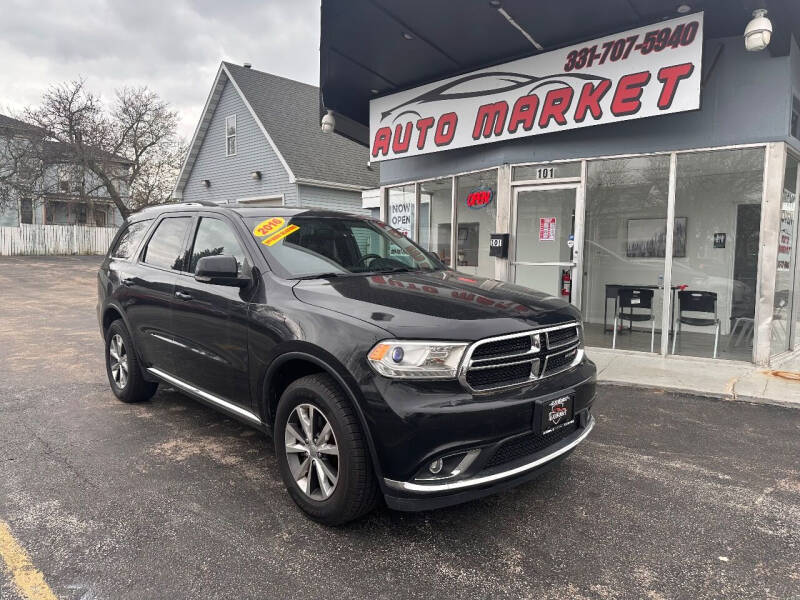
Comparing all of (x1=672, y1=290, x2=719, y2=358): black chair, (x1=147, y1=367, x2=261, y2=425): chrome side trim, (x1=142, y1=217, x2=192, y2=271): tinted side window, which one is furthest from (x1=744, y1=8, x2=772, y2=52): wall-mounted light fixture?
(x1=147, y1=367, x2=261, y2=425): chrome side trim

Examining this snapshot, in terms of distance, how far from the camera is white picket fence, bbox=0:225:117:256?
27.9 m

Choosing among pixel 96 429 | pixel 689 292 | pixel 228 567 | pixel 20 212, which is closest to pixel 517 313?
pixel 228 567

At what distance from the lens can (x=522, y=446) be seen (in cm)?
286

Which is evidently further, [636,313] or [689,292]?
[636,313]

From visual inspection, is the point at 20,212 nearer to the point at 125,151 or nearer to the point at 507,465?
the point at 125,151

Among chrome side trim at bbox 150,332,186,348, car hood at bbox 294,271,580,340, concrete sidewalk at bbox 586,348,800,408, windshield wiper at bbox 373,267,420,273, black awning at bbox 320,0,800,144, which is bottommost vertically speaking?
concrete sidewalk at bbox 586,348,800,408

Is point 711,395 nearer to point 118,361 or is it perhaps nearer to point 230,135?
point 118,361

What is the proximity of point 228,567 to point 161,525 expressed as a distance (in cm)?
62

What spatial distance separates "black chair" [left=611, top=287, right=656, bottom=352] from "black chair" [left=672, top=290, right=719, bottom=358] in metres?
0.42

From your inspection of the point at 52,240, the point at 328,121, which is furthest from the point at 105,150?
the point at 328,121

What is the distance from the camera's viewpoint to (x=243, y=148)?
18.9m

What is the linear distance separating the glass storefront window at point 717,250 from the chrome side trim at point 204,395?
6448 millimetres

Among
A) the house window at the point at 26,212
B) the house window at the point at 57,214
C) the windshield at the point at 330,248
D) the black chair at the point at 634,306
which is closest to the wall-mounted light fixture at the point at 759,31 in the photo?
the black chair at the point at 634,306

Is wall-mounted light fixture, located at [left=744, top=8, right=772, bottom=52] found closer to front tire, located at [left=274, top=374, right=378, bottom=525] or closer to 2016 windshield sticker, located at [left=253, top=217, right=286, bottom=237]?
2016 windshield sticker, located at [left=253, top=217, right=286, bottom=237]
